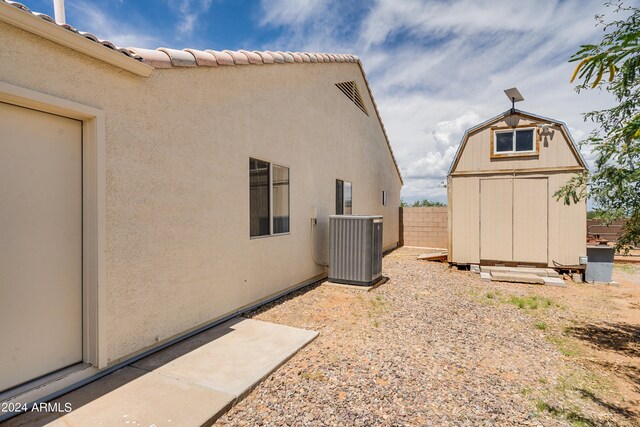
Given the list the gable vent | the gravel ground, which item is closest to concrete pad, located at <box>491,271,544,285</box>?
the gravel ground

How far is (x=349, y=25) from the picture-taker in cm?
827

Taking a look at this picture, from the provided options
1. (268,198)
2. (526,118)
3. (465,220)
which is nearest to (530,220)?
(465,220)

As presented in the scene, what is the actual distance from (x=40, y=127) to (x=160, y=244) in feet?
4.86

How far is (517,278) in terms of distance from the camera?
311 inches

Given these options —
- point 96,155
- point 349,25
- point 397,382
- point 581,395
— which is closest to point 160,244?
point 96,155

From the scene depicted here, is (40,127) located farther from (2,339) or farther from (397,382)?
(397,382)

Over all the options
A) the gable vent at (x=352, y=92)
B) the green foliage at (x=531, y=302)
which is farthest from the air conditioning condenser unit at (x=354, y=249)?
the gable vent at (x=352, y=92)

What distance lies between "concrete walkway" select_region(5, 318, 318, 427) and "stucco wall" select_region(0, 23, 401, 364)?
33 centimetres

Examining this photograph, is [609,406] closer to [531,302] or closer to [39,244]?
[531,302]

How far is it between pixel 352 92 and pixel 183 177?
731 centimetres

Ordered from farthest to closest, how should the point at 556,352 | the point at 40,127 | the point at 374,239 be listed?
the point at 374,239 → the point at 556,352 → the point at 40,127

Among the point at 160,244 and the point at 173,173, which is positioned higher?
the point at 173,173

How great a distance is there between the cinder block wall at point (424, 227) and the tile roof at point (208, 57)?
10372mm

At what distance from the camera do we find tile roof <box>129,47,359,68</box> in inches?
Answer: 132
